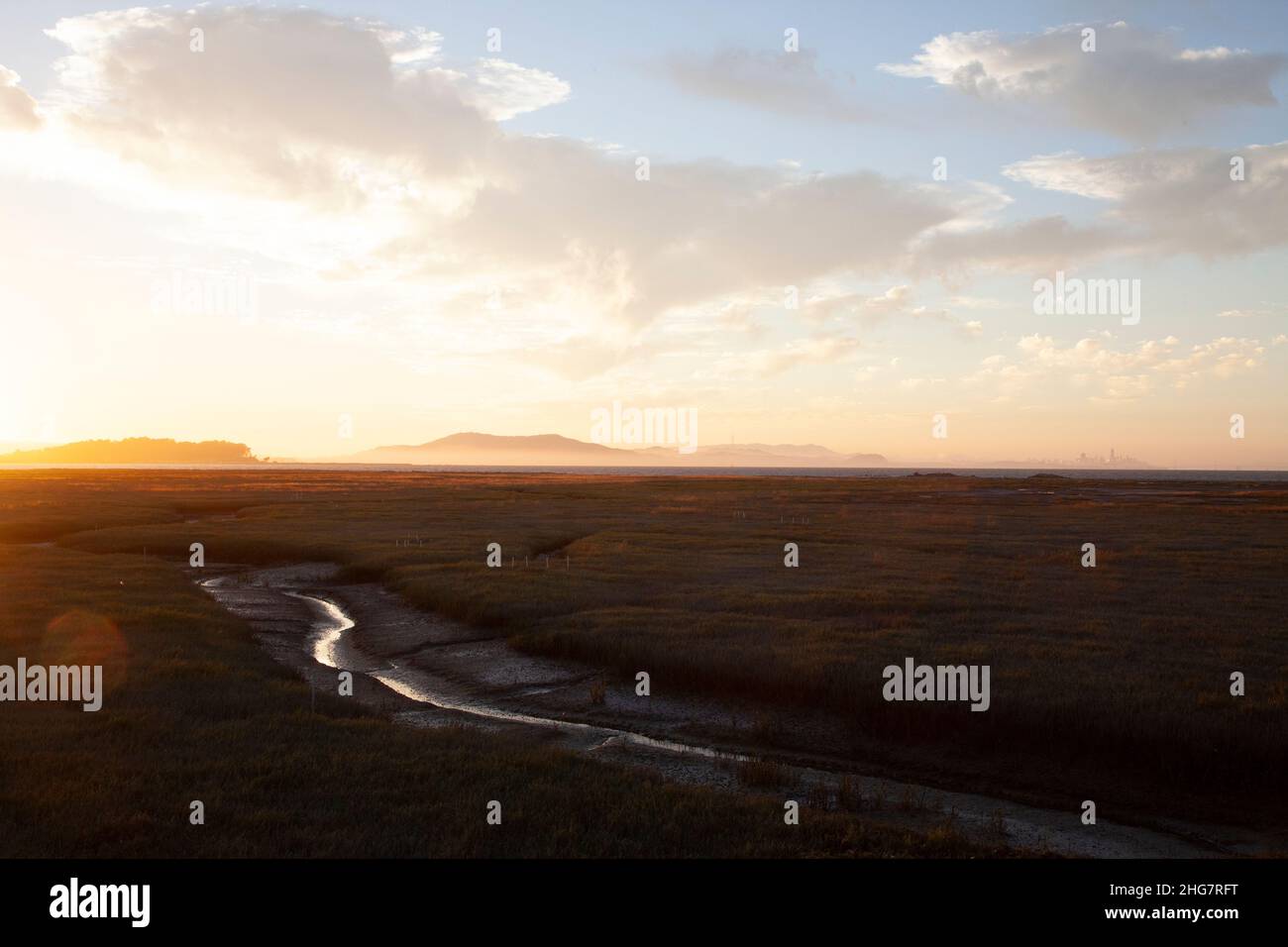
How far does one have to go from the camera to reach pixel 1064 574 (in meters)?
39.9

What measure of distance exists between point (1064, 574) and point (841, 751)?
81.6 feet

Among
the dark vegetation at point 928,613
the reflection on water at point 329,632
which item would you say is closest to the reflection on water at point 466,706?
the reflection on water at point 329,632

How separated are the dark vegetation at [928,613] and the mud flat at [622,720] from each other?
1003mm

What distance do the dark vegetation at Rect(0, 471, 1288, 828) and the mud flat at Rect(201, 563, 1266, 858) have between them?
1.00m

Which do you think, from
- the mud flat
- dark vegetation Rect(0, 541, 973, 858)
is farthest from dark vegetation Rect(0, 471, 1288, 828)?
dark vegetation Rect(0, 541, 973, 858)

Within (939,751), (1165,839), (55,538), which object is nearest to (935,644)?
(939,751)

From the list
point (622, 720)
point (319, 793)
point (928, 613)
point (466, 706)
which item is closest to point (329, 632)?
point (466, 706)

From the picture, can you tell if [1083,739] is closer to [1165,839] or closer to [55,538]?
[1165,839]

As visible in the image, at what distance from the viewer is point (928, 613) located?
103 ft

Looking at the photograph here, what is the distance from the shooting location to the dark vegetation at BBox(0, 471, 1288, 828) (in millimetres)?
18531

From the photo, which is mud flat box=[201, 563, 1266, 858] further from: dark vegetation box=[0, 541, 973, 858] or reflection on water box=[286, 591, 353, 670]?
dark vegetation box=[0, 541, 973, 858]

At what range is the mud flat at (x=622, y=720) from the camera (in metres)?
15.3

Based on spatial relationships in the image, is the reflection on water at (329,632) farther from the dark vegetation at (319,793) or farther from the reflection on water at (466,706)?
the dark vegetation at (319,793)

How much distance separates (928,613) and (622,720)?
14365 mm
